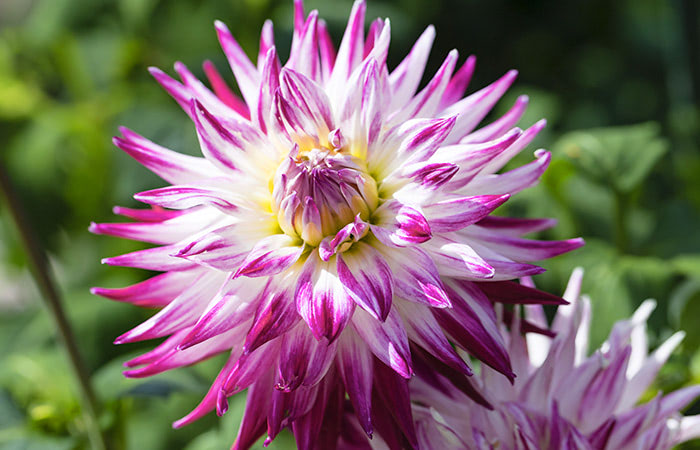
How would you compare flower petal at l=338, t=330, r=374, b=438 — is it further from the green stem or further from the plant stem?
the green stem

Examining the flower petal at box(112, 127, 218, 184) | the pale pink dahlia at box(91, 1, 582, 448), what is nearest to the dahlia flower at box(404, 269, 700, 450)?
the pale pink dahlia at box(91, 1, 582, 448)

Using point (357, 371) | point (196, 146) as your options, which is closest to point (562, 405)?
point (357, 371)

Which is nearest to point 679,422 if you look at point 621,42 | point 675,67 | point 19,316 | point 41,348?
point 675,67

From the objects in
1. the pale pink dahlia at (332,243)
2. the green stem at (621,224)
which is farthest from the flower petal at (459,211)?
the green stem at (621,224)

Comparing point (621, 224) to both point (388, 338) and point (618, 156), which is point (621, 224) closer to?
point (618, 156)

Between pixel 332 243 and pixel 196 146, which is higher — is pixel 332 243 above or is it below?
below

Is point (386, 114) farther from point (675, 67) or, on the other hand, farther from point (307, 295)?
point (675, 67)
